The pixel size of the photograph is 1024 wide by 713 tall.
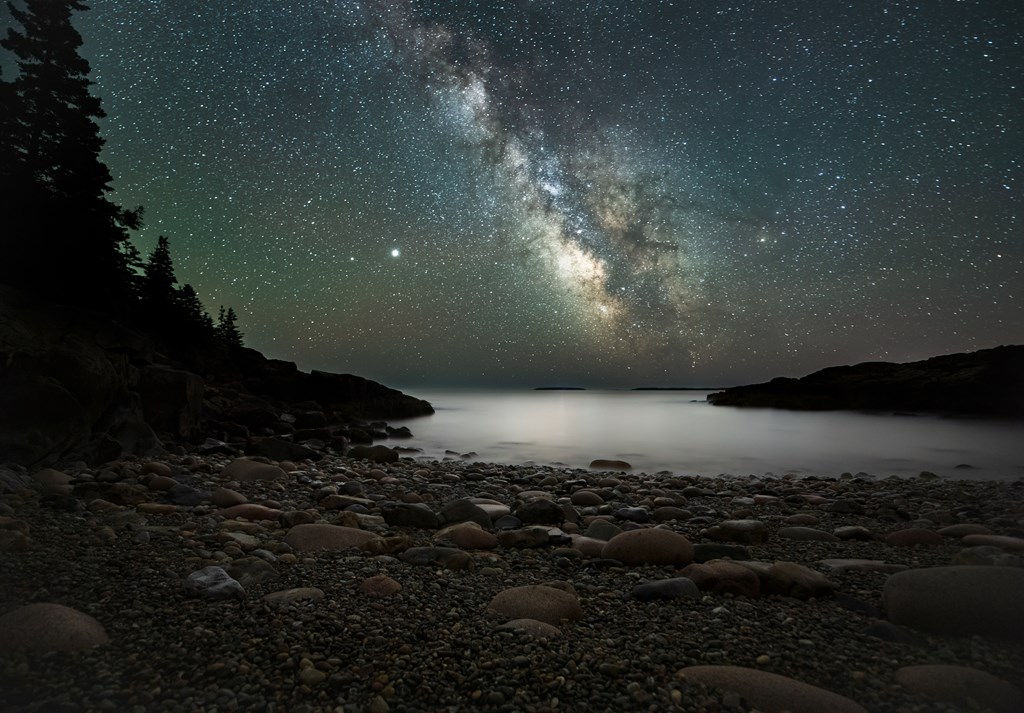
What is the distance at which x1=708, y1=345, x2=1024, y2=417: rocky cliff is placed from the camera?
4091cm

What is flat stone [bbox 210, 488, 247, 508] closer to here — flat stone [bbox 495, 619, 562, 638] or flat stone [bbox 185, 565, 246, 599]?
flat stone [bbox 185, 565, 246, 599]

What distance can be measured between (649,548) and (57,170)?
70.0 ft

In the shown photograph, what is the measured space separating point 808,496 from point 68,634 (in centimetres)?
971

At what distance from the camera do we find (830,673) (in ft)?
8.21

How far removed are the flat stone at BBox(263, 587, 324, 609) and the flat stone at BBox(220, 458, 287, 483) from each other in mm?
5574

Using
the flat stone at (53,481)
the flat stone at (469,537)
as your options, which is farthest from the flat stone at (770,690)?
the flat stone at (53,481)

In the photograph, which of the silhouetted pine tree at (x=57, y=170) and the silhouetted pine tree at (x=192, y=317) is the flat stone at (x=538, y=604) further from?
the silhouetted pine tree at (x=192, y=317)

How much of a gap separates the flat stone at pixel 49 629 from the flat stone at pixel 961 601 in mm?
4830

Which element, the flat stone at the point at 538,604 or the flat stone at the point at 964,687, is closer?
the flat stone at the point at 964,687

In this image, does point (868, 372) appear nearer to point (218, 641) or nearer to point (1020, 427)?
point (1020, 427)

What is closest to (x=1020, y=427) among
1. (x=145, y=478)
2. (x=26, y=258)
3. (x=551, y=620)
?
(x=551, y=620)

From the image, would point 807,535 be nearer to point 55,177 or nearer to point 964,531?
point 964,531

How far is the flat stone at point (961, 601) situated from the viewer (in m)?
2.89

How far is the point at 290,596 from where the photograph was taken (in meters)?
3.22
